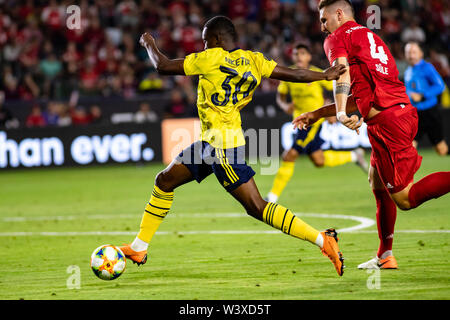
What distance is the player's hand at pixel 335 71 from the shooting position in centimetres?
603

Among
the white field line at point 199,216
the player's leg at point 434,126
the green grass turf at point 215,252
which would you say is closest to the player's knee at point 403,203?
the green grass turf at point 215,252

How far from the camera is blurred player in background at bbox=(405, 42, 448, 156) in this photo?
13117 mm

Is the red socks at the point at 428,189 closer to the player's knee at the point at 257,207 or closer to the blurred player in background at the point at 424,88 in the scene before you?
the player's knee at the point at 257,207

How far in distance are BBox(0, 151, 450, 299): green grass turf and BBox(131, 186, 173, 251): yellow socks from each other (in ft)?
0.93

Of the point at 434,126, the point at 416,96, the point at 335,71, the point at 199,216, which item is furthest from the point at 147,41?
the point at 434,126

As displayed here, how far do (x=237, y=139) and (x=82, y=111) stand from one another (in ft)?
49.8

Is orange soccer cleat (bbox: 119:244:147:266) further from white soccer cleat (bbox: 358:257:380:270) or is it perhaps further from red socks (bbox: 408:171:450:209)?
red socks (bbox: 408:171:450:209)

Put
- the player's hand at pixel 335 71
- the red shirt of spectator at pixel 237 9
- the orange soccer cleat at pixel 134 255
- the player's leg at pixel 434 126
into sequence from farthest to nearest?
the red shirt of spectator at pixel 237 9, the player's leg at pixel 434 126, the orange soccer cleat at pixel 134 255, the player's hand at pixel 335 71

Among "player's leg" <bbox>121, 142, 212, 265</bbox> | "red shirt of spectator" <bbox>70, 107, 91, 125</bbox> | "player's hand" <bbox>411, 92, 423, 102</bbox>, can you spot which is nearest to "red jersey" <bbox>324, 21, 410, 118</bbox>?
"player's leg" <bbox>121, 142, 212, 265</bbox>

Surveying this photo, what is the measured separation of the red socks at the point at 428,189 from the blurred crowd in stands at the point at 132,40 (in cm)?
1477

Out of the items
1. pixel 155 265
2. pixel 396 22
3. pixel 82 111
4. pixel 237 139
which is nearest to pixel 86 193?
pixel 82 111

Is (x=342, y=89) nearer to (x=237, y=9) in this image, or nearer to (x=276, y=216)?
(x=276, y=216)

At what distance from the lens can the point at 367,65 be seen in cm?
626
